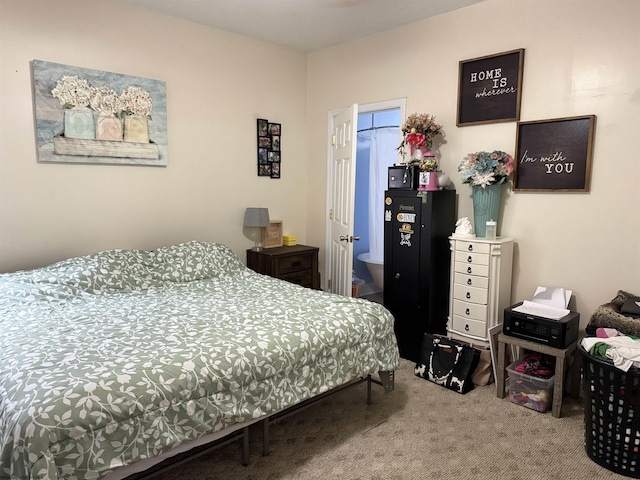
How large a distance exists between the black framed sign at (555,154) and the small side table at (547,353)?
1034 millimetres

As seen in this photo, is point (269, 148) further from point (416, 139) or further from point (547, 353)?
point (547, 353)

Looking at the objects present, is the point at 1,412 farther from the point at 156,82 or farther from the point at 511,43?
the point at 511,43

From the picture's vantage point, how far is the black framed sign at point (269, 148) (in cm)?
429

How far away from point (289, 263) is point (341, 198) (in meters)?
0.77

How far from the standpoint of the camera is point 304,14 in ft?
11.6

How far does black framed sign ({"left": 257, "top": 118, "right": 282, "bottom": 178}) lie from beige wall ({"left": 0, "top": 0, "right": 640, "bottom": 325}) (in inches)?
3.4

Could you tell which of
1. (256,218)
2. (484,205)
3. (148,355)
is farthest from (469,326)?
(148,355)

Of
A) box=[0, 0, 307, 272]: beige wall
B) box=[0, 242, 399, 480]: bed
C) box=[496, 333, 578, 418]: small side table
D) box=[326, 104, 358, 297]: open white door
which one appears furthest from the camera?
box=[326, 104, 358, 297]: open white door

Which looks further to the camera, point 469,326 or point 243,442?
point 469,326

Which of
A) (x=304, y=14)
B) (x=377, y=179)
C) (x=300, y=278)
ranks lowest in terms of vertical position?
(x=300, y=278)

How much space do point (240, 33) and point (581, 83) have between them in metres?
2.79

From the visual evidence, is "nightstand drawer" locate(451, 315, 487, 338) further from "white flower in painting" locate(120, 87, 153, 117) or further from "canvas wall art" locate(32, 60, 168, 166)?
"white flower in painting" locate(120, 87, 153, 117)

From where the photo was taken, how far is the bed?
151 cm

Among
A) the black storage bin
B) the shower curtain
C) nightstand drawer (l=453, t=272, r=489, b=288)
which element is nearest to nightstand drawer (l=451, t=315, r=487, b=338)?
nightstand drawer (l=453, t=272, r=489, b=288)
